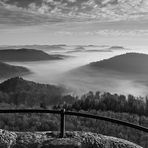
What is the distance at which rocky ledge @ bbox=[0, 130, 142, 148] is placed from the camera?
685 centimetres

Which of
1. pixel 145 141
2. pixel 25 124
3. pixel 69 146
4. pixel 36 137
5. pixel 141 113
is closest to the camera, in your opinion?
pixel 69 146

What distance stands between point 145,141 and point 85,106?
67461 mm

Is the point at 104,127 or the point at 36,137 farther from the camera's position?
the point at 104,127

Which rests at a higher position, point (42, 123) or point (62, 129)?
point (62, 129)

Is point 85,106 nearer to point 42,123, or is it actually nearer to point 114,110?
point 114,110

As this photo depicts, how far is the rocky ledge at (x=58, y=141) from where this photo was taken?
685 centimetres

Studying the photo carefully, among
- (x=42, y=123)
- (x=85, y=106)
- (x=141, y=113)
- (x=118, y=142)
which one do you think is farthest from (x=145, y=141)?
(x=118, y=142)

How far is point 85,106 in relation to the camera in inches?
5802

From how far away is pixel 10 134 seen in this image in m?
7.23

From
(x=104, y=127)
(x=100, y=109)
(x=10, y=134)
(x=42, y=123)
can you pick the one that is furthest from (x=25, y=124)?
(x=10, y=134)

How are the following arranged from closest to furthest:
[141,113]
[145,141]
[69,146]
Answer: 1. [69,146]
2. [145,141]
3. [141,113]

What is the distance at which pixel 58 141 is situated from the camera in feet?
22.8

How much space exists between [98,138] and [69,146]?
32.5 inches

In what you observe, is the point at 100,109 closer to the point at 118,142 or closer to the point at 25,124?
the point at 25,124
